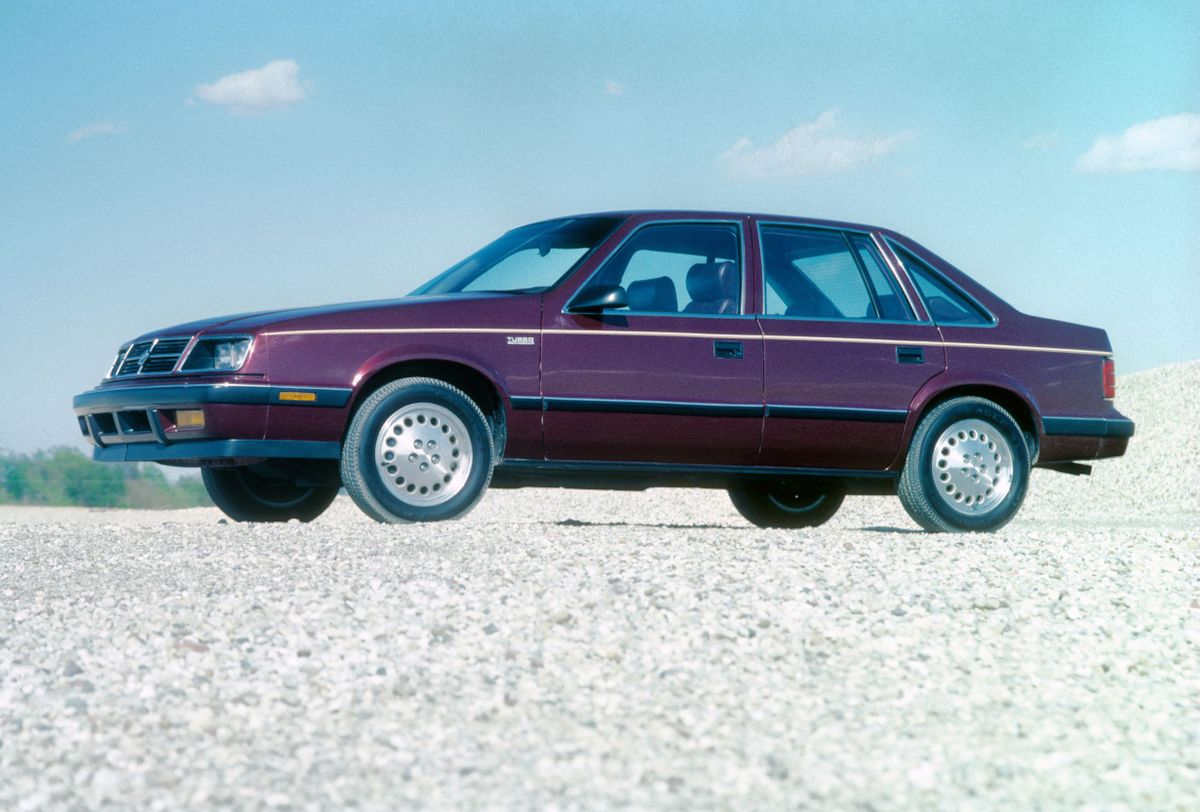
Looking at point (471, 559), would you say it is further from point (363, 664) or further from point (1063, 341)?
point (1063, 341)

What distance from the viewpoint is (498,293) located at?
7656 mm

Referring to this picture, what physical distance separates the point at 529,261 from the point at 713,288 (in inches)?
39.7

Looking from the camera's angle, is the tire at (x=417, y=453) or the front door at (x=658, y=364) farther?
the front door at (x=658, y=364)

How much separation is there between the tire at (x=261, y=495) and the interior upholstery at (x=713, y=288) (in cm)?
245

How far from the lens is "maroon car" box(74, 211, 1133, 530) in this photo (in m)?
7.19

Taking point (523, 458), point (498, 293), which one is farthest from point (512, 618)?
point (498, 293)

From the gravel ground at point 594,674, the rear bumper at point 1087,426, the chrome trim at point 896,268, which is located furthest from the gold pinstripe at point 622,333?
the gravel ground at point 594,674

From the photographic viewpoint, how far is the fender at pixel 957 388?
8086 millimetres

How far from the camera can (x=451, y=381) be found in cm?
745

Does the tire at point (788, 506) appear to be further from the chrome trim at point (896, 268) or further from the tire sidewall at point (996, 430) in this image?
the chrome trim at point (896, 268)

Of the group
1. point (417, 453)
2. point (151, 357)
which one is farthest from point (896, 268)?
point (151, 357)

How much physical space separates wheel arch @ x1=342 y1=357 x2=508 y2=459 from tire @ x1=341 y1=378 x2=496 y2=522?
10cm

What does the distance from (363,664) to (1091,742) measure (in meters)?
2.19

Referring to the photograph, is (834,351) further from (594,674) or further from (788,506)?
(594,674)
